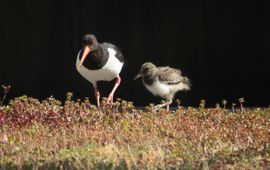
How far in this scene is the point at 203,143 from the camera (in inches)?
324

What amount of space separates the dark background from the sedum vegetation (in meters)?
2.57

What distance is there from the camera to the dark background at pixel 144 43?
42.5ft

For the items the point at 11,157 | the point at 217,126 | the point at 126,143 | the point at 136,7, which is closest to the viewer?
the point at 11,157

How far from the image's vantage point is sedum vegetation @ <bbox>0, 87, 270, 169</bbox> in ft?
24.4

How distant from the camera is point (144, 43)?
517 inches

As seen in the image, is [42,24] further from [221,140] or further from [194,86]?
[221,140]

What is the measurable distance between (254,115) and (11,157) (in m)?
3.51

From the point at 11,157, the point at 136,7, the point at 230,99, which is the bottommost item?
the point at 11,157

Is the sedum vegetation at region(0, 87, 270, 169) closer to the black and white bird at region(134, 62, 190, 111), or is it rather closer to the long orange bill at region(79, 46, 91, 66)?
the long orange bill at region(79, 46, 91, 66)

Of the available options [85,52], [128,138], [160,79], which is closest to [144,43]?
[160,79]

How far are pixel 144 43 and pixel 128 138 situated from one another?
15.1 ft

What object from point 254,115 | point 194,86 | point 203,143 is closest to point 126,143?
point 203,143

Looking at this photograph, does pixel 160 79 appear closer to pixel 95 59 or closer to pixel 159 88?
pixel 159 88

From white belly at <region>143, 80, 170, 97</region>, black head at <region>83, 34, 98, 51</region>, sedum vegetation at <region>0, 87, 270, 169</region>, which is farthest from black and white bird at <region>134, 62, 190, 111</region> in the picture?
sedum vegetation at <region>0, 87, 270, 169</region>
